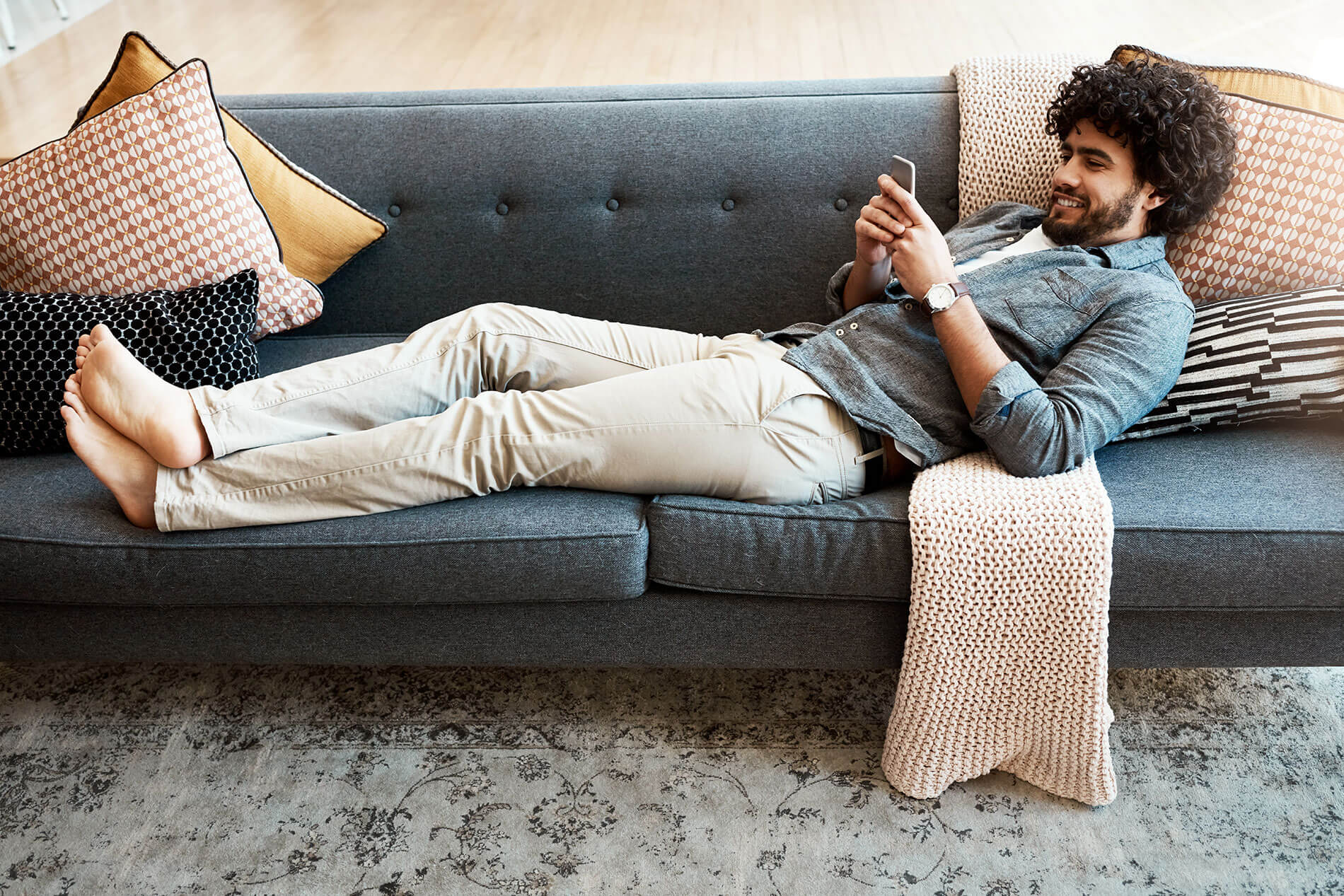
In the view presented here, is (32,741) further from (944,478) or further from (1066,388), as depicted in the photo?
(1066,388)

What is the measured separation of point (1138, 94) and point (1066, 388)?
53cm

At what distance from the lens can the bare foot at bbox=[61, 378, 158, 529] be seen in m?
1.42

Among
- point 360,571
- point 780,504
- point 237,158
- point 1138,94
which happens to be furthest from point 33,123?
point 1138,94

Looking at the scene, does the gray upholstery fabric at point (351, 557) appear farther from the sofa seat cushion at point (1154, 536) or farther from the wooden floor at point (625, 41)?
the wooden floor at point (625, 41)

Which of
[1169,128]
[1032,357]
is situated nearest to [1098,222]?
[1169,128]

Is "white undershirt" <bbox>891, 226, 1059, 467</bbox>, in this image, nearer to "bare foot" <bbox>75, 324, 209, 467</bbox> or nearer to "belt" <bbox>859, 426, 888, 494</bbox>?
"belt" <bbox>859, 426, 888, 494</bbox>

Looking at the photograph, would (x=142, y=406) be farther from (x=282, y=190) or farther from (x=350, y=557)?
(x=282, y=190)

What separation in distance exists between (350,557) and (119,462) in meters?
0.36

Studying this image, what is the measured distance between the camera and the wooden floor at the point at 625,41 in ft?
11.0

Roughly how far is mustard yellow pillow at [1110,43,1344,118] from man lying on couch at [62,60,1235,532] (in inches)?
6.0

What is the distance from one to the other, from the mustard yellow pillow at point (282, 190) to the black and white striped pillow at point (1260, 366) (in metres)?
1.43

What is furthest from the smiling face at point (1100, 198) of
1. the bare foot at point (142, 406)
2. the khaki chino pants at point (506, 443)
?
the bare foot at point (142, 406)

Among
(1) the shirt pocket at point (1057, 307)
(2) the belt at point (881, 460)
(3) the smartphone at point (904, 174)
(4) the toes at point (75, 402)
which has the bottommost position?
(4) the toes at point (75, 402)

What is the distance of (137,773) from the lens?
1534mm
